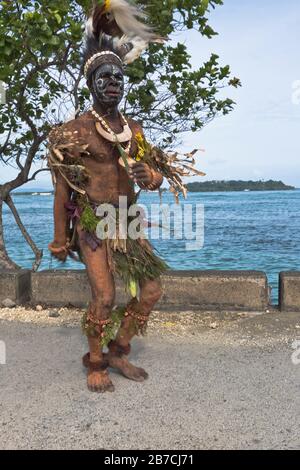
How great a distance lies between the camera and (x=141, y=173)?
3525mm

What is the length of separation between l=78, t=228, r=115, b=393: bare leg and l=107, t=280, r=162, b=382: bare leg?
21 cm

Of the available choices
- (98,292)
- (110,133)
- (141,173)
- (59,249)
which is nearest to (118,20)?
(110,133)

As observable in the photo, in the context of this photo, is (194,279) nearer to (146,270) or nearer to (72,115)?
(146,270)

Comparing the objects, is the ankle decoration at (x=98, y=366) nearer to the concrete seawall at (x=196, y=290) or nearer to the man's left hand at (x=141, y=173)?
the man's left hand at (x=141, y=173)

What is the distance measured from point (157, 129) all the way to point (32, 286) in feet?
8.68

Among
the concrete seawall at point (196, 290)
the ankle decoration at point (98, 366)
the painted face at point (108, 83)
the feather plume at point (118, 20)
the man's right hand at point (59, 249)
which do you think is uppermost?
the feather plume at point (118, 20)

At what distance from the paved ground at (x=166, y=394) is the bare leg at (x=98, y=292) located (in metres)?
0.10

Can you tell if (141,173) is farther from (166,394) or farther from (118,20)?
(166,394)

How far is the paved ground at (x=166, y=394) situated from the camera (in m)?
2.99

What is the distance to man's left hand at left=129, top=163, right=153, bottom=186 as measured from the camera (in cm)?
353

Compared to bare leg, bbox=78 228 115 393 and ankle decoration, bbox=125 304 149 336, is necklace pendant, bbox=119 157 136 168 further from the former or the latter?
ankle decoration, bbox=125 304 149 336

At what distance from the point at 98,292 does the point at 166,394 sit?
0.81 meters

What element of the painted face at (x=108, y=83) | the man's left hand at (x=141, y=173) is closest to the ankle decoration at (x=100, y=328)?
the man's left hand at (x=141, y=173)
